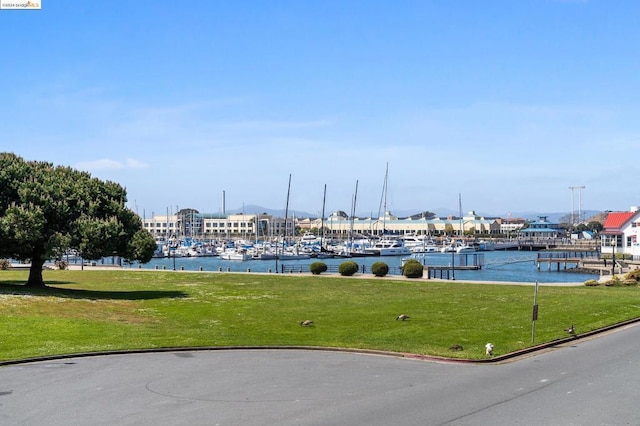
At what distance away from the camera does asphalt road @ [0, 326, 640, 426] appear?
17219mm

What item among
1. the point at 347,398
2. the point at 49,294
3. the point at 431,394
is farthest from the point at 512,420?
the point at 49,294

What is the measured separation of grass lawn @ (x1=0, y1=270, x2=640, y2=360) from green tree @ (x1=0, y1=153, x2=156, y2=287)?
2.99m

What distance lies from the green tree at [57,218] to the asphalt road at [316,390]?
24.2 m

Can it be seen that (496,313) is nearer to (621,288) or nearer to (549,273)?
(621,288)

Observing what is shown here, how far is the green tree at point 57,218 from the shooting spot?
155 ft

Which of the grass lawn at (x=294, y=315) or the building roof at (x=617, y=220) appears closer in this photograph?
the grass lawn at (x=294, y=315)

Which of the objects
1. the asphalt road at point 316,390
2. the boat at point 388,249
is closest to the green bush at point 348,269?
the asphalt road at point 316,390

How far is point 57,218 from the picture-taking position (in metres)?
50.4

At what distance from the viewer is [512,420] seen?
55.5 feet

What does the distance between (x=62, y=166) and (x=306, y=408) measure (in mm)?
44227

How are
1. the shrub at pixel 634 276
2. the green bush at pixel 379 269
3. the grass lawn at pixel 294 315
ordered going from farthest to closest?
1. the green bush at pixel 379 269
2. the shrub at pixel 634 276
3. the grass lawn at pixel 294 315

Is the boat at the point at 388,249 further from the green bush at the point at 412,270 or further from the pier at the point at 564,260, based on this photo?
the green bush at the point at 412,270

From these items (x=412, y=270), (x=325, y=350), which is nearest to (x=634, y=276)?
(x=412, y=270)

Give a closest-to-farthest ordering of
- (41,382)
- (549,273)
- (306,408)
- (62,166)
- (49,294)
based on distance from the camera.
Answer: (306,408)
(41,382)
(49,294)
(62,166)
(549,273)
